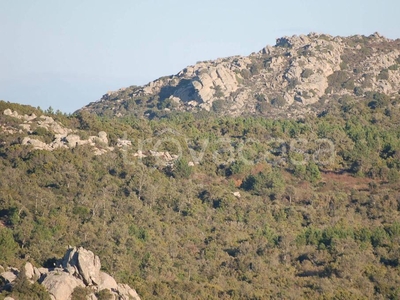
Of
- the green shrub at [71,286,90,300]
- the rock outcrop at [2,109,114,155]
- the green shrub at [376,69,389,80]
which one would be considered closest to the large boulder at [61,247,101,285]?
the green shrub at [71,286,90,300]

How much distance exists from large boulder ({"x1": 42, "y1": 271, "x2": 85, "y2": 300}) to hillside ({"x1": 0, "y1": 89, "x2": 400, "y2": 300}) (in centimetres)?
87

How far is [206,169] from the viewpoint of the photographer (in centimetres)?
9231

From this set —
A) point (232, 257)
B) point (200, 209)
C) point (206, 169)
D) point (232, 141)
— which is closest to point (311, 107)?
point (232, 141)

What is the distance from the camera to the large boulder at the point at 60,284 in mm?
45000

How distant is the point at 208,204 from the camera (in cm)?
7969

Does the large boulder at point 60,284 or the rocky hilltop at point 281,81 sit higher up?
the rocky hilltop at point 281,81

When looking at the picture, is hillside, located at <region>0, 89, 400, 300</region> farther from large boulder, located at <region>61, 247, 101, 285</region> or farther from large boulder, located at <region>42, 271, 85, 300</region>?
large boulder, located at <region>61, 247, 101, 285</region>

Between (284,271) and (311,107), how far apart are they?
3481 inches

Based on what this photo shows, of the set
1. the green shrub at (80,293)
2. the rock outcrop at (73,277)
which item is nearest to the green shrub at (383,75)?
the rock outcrop at (73,277)

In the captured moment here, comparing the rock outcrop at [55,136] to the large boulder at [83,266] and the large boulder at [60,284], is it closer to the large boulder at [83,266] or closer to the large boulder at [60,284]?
the large boulder at [83,266]

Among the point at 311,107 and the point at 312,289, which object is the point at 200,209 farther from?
the point at 311,107

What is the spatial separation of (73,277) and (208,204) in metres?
34.0

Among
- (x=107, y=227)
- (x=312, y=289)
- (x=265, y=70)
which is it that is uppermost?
(x=265, y=70)

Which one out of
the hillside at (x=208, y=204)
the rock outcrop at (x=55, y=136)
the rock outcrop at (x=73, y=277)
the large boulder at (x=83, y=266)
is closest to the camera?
the rock outcrop at (x=73, y=277)
